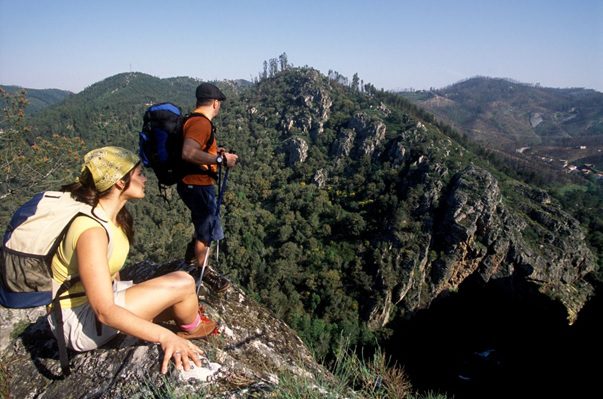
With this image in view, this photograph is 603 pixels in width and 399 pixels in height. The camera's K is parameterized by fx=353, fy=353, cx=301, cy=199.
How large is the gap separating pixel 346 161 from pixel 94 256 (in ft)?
212

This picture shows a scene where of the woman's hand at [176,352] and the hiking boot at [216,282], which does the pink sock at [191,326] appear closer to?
the woman's hand at [176,352]

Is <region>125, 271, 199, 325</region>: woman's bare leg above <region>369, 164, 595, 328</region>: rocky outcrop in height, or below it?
above

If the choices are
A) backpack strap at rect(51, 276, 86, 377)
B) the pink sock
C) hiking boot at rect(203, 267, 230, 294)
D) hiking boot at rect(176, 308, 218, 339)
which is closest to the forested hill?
hiking boot at rect(203, 267, 230, 294)

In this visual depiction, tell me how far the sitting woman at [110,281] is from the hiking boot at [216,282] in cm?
146

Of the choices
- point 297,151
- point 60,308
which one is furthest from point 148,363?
point 297,151

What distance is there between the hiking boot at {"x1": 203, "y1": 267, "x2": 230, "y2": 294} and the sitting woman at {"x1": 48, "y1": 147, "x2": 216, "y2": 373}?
1462mm

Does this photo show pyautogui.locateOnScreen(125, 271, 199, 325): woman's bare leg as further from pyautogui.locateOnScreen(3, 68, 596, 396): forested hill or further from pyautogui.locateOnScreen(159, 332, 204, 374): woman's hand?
pyautogui.locateOnScreen(3, 68, 596, 396): forested hill

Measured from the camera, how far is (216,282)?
Result: 4.59 m

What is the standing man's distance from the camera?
3.75 meters

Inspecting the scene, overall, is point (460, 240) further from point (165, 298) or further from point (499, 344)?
point (165, 298)

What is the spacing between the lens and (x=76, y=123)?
92.6m

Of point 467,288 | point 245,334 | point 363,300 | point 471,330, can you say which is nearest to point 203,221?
point 245,334

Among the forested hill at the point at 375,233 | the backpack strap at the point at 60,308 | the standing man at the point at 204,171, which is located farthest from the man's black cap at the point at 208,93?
the forested hill at the point at 375,233

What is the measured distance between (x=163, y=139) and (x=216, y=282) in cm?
193
